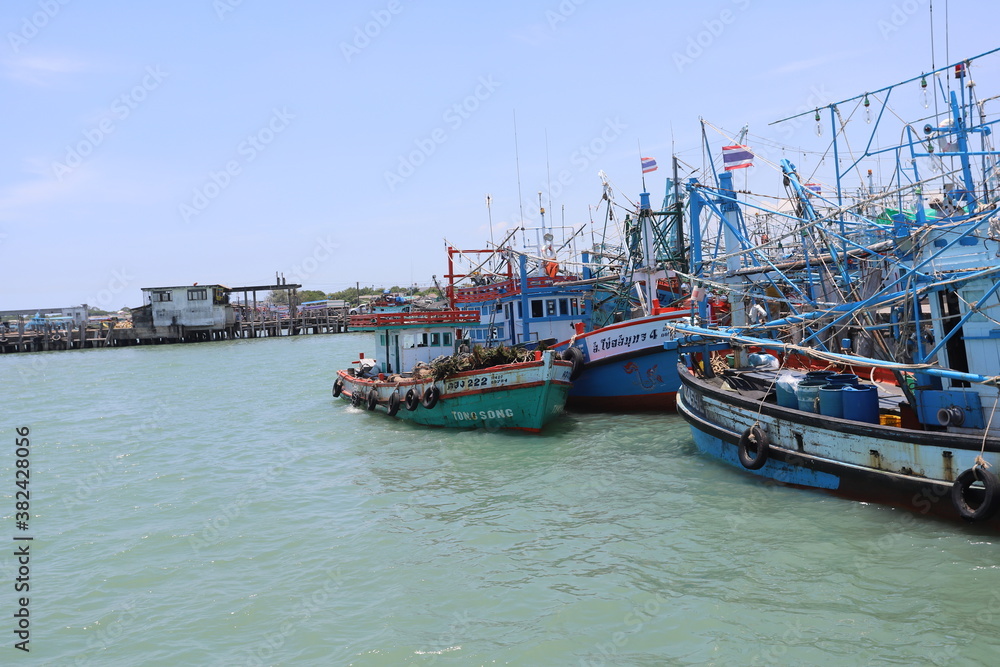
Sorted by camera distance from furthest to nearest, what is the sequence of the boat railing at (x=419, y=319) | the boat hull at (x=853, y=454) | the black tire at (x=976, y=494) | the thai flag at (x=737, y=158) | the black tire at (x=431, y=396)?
the boat railing at (x=419, y=319) < the thai flag at (x=737, y=158) < the black tire at (x=431, y=396) < the boat hull at (x=853, y=454) < the black tire at (x=976, y=494)

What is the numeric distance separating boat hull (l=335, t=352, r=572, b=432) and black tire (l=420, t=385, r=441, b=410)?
43 mm

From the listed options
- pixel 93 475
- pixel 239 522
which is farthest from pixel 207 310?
pixel 239 522

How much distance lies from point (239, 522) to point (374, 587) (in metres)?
4.01

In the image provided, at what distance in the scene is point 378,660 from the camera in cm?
700

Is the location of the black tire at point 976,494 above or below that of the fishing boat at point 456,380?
below

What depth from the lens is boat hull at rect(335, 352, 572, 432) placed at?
54.2ft

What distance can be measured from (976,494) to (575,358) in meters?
11.8

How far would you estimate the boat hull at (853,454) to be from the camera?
29.8ft

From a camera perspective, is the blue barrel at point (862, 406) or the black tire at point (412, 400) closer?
the blue barrel at point (862, 406)

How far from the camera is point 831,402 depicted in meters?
10.8

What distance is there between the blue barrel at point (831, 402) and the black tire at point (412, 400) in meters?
10.5

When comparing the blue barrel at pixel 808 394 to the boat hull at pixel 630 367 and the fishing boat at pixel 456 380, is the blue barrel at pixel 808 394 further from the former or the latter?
the boat hull at pixel 630 367

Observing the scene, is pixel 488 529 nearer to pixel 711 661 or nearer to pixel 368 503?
pixel 368 503

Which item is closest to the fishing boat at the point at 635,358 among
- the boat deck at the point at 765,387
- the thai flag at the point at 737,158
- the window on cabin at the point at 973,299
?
the thai flag at the point at 737,158
